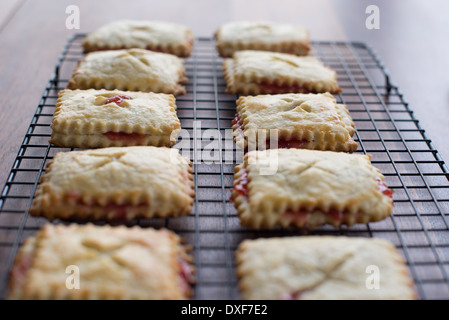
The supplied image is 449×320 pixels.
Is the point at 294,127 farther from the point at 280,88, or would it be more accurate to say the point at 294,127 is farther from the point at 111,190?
the point at 111,190

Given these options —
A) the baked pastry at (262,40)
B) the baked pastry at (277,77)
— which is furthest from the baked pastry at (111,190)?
the baked pastry at (262,40)

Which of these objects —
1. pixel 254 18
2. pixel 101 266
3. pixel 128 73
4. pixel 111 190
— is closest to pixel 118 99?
pixel 128 73

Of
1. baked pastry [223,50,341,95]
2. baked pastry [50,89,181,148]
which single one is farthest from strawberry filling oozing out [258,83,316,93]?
baked pastry [50,89,181,148]

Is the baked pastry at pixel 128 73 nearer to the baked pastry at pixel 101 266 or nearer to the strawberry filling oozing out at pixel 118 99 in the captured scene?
the strawberry filling oozing out at pixel 118 99
